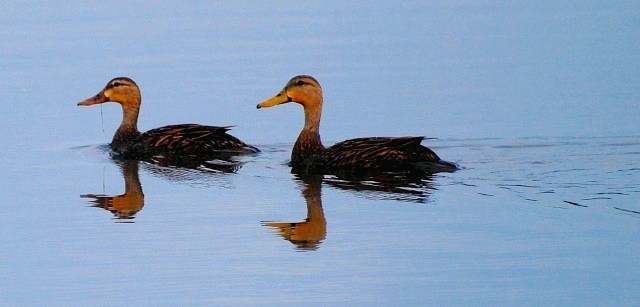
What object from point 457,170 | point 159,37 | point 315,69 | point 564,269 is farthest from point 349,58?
point 564,269

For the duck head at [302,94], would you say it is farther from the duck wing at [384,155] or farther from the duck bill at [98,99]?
the duck bill at [98,99]

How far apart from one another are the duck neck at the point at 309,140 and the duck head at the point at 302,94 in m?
0.07

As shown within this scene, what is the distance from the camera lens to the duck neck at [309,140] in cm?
1586

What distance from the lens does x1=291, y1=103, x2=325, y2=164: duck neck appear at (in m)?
15.9

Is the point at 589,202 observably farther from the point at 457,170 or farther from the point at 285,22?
the point at 285,22

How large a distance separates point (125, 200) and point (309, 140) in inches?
99.6

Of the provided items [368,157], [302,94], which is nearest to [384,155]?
[368,157]

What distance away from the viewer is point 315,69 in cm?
2108

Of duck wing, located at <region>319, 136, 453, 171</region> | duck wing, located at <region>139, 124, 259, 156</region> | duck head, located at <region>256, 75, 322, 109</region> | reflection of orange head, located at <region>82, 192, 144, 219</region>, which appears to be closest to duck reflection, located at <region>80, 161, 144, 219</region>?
reflection of orange head, located at <region>82, 192, 144, 219</region>

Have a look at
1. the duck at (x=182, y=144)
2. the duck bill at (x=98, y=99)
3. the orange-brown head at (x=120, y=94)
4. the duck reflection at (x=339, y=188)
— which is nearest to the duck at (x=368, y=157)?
the duck reflection at (x=339, y=188)

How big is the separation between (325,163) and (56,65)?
7.53 m

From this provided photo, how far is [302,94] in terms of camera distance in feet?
53.5

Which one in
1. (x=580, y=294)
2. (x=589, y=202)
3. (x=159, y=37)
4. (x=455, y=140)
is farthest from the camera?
(x=159, y=37)

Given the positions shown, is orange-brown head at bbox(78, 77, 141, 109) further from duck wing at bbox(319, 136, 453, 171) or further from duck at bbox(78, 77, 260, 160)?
duck wing at bbox(319, 136, 453, 171)
